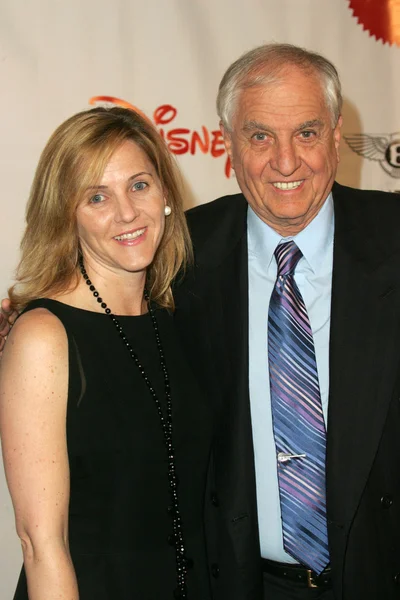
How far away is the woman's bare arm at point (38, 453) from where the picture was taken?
1553 mm

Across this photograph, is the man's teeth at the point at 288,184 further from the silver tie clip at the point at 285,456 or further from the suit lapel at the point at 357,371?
the silver tie clip at the point at 285,456

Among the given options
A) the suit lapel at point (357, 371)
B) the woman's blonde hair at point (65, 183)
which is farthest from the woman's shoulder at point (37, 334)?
the suit lapel at point (357, 371)

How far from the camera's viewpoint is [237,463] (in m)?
1.88

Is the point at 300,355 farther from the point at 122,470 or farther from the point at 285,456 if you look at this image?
the point at 122,470

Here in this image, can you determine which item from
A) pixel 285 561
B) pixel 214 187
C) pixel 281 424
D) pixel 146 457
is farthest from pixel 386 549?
pixel 214 187

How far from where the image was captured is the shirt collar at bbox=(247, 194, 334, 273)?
195 centimetres

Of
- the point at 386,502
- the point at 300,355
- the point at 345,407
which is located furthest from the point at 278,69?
the point at 386,502

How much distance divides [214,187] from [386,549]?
5.11ft

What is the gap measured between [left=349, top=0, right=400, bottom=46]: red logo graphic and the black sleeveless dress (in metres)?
1.85

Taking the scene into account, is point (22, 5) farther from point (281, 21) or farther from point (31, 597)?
point (31, 597)

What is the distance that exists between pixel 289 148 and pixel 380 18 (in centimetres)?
146

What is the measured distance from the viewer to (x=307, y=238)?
195 cm

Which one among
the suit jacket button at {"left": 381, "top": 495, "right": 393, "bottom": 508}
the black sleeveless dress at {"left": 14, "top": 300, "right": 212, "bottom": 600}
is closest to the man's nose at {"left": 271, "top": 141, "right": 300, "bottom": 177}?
the black sleeveless dress at {"left": 14, "top": 300, "right": 212, "bottom": 600}

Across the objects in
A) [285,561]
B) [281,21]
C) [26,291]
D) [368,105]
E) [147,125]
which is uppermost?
[281,21]
